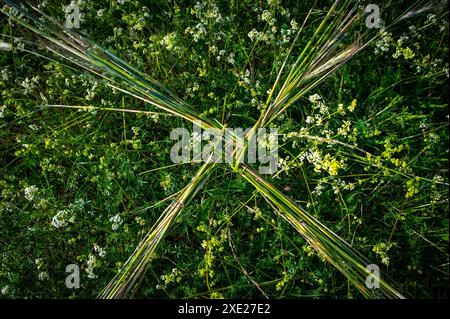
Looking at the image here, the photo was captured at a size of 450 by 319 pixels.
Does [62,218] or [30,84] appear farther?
[30,84]

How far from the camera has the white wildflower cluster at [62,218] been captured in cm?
156

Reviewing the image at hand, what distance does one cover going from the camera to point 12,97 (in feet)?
5.72

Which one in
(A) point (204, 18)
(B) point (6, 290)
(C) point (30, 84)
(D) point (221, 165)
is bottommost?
(B) point (6, 290)

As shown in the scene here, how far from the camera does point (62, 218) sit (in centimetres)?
157

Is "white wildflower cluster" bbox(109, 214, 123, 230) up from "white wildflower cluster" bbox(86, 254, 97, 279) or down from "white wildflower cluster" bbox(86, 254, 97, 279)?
up

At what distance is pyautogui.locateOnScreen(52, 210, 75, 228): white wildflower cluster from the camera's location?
5.13ft

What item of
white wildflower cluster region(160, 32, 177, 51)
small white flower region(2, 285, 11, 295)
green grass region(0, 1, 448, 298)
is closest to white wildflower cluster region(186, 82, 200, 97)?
green grass region(0, 1, 448, 298)

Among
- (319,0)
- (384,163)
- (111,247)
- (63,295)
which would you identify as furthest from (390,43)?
(63,295)

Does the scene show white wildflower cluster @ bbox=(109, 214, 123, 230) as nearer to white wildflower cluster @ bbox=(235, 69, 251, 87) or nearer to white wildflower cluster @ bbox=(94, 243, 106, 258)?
white wildflower cluster @ bbox=(94, 243, 106, 258)

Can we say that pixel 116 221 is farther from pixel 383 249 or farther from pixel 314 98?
pixel 383 249

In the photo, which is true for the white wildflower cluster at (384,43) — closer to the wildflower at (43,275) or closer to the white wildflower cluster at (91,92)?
the white wildflower cluster at (91,92)

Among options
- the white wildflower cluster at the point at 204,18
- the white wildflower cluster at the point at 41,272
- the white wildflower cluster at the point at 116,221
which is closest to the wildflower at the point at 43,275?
the white wildflower cluster at the point at 41,272

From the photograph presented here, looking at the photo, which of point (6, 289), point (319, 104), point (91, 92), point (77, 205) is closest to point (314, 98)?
point (319, 104)

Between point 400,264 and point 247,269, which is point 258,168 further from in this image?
point 400,264
